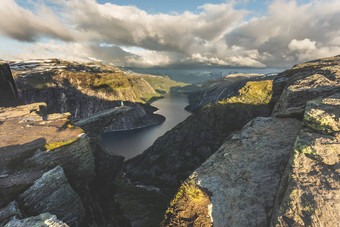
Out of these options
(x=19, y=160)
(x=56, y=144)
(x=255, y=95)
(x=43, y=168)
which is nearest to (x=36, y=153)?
(x=19, y=160)

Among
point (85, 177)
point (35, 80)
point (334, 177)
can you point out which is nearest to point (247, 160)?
point (334, 177)

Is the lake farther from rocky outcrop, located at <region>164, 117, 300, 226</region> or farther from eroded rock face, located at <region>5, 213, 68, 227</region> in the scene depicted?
rocky outcrop, located at <region>164, 117, 300, 226</region>

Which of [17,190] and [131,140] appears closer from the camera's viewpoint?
[17,190]

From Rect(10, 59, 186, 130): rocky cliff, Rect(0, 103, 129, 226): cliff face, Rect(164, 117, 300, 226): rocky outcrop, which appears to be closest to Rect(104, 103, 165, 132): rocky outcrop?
Rect(10, 59, 186, 130): rocky cliff

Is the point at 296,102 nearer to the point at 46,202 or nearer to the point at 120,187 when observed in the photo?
the point at 46,202

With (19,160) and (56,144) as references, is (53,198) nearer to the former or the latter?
(19,160)

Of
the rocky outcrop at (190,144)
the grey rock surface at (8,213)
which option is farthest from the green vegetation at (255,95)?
the grey rock surface at (8,213)

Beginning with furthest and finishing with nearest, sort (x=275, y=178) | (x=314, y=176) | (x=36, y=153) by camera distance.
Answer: (x=36, y=153) → (x=275, y=178) → (x=314, y=176)
